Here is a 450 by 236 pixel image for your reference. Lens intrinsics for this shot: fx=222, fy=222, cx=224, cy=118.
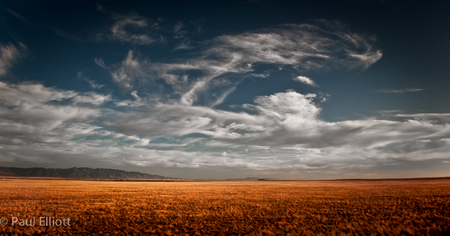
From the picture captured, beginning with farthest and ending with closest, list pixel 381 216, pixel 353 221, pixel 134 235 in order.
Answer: pixel 381 216, pixel 353 221, pixel 134 235

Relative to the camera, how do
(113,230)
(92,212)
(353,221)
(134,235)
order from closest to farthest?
(134,235)
(113,230)
(353,221)
(92,212)

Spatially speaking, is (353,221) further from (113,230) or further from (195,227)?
(113,230)

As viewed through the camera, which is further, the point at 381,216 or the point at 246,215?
the point at 246,215

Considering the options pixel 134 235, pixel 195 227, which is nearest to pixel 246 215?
pixel 195 227

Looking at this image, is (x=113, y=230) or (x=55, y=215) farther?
(x=55, y=215)

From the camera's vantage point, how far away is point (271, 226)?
15336mm

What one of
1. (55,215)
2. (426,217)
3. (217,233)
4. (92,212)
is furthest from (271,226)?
(55,215)

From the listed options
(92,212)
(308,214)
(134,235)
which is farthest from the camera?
(92,212)

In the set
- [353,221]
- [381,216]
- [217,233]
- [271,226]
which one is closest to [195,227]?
[217,233]

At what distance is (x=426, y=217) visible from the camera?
56.3 feet

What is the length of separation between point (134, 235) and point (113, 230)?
2.19 metres

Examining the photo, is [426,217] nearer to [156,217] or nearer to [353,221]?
[353,221]

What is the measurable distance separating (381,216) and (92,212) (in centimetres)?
2524

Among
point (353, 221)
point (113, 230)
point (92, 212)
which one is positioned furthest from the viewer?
point (92, 212)
